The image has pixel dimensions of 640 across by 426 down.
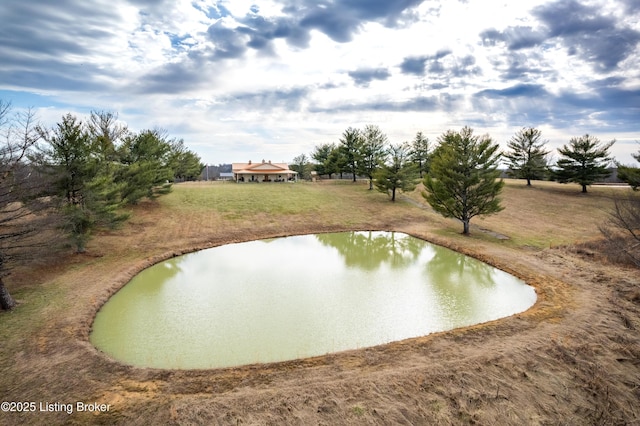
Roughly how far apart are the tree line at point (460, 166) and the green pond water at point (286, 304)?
15.9 ft

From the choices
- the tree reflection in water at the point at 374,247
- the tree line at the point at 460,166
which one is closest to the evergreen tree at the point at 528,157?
the tree line at the point at 460,166

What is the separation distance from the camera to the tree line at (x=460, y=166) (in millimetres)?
19781

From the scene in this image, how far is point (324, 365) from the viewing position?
7262 mm

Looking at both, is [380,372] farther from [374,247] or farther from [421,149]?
[421,149]

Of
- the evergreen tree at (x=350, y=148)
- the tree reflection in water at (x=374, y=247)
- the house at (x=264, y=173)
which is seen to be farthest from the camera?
the house at (x=264, y=173)

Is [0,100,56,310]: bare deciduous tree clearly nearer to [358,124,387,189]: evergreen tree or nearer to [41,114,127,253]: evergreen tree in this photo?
[41,114,127,253]: evergreen tree

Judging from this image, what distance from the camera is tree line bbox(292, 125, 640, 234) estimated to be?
19.8 metres

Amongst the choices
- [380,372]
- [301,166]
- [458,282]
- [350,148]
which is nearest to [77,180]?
[380,372]

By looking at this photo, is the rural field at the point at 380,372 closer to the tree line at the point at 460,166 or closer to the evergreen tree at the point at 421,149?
the tree line at the point at 460,166

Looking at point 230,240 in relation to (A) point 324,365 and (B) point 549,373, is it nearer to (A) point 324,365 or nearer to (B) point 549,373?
(A) point 324,365

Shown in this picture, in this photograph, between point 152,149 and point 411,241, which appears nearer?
point 411,241

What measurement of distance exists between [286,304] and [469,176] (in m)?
14.4

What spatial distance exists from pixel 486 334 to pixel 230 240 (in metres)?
15.1

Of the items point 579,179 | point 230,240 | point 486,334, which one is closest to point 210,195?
point 230,240
